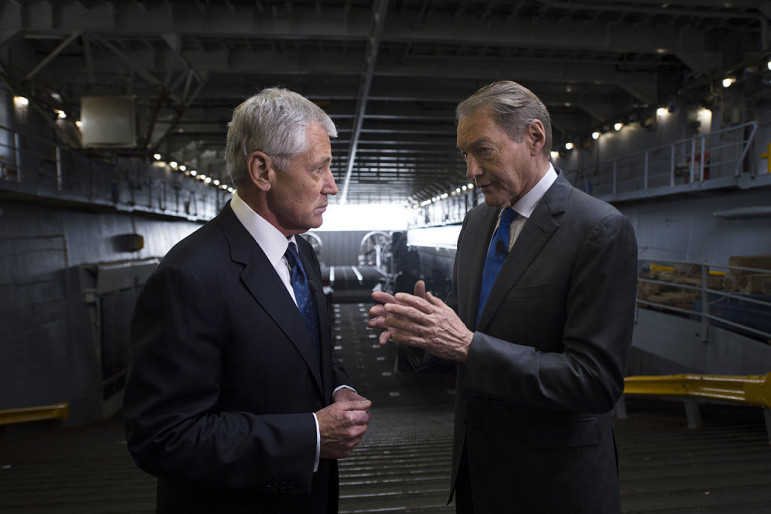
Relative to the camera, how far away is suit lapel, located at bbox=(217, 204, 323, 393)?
62.2 inches

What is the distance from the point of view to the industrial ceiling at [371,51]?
9.47 m

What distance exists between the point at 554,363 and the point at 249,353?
99 cm

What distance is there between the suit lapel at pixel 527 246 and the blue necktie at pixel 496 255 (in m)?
0.15

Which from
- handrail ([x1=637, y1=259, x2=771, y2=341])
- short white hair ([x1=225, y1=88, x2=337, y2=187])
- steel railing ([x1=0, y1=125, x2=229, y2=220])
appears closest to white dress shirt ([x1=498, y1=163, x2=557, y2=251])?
short white hair ([x1=225, y1=88, x2=337, y2=187])

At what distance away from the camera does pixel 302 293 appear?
186cm

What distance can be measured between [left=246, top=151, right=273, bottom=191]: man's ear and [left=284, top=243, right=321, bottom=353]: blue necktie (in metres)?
0.30

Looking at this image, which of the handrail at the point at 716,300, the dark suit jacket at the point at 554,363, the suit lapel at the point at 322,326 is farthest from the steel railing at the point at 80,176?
the handrail at the point at 716,300

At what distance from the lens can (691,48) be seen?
11.2 metres

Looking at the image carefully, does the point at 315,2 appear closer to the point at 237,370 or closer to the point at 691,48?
the point at 691,48

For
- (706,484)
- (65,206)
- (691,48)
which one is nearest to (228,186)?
(65,206)

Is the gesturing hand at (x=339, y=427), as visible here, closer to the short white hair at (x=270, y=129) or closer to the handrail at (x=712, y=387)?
the short white hair at (x=270, y=129)

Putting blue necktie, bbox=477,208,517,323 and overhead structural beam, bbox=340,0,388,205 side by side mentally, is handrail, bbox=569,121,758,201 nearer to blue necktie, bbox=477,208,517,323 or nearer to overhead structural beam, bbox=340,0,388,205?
overhead structural beam, bbox=340,0,388,205

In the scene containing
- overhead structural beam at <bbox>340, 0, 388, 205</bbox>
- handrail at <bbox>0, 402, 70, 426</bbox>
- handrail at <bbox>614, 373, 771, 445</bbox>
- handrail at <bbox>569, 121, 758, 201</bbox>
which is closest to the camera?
handrail at <bbox>614, 373, 771, 445</bbox>

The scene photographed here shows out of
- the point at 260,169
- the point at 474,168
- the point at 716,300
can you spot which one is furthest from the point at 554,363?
the point at 716,300
